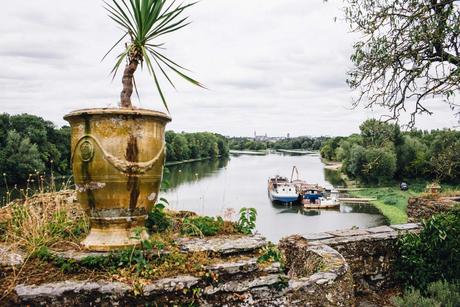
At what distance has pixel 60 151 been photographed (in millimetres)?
40062

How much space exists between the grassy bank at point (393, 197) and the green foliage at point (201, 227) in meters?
25.0

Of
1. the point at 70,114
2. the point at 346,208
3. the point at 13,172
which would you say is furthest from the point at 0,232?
the point at 346,208

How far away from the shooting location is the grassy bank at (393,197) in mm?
29119

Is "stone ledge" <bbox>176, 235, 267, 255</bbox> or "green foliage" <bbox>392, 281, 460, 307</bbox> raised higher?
"stone ledge" <bbox>176, 235, 267, 255</bbox>

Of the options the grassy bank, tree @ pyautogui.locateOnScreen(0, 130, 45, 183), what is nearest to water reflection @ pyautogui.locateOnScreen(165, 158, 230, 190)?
tree @ pyautogui.locateOnScreen(0, 130, 45, 183)

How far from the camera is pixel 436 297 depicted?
487 centimetres

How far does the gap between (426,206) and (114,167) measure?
909cm

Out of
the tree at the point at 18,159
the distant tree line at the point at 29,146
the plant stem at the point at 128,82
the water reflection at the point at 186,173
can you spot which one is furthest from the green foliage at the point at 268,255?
the tree at the point at 18,159

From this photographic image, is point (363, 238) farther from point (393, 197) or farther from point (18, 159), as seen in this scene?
point (393, 197)

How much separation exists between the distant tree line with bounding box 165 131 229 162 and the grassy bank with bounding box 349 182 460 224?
3650 cm

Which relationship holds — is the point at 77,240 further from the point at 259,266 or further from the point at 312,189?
the point at 312,189

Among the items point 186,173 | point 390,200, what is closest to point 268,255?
point 390,200

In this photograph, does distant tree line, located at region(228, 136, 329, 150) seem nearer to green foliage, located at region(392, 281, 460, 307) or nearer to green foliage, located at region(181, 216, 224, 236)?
green foliage, located at region(392, 281, 460, 307)

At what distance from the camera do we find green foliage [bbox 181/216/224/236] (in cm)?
379
